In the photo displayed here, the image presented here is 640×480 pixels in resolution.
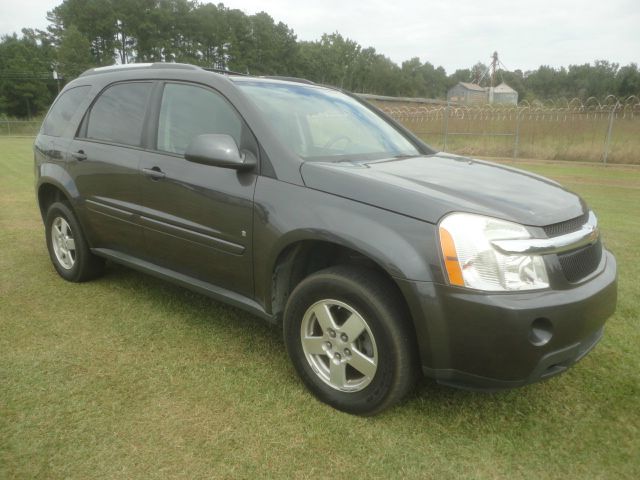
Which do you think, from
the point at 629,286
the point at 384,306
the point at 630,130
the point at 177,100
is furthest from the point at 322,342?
the point at 630,130

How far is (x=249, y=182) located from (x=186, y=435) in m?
1.31

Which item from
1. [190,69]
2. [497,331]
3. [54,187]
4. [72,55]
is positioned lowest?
[497,331]

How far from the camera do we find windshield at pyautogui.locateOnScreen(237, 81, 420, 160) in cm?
288

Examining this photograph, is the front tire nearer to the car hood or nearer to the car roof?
the car hood

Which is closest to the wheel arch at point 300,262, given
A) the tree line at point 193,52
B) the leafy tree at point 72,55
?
the tree line at point 193,52

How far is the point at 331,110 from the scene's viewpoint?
11.1ft

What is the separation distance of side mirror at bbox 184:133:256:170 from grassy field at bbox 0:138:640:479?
3.87 ft

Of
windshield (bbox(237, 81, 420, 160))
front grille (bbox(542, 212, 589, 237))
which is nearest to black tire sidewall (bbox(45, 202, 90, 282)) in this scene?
windshield (bbox(237, 81, 420, 160))

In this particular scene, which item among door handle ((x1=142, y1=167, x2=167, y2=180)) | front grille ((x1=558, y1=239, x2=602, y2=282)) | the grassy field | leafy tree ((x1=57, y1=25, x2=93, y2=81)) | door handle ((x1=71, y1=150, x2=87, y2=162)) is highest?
leafy tree ((x1=57, y1=25, x2=93, y2=81))

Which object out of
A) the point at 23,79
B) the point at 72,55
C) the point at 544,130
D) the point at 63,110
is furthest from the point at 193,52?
the point at 63,110

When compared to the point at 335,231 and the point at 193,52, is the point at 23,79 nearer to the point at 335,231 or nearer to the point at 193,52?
the point at 193,52

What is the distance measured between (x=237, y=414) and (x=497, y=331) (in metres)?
1.31

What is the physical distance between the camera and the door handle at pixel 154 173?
313cm

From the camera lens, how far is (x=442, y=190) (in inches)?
91.7
